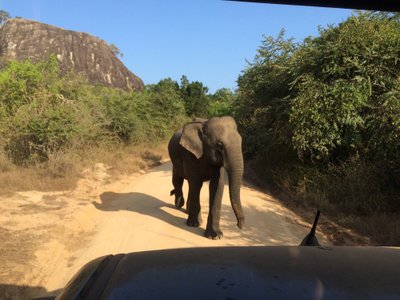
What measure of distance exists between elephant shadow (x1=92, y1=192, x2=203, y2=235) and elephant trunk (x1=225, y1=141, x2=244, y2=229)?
1.10m

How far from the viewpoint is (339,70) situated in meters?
10.9

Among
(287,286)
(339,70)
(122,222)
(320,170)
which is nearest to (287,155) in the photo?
(320,170)

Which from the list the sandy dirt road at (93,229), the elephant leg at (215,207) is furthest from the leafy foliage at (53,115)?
the elephant leg at (215,207)

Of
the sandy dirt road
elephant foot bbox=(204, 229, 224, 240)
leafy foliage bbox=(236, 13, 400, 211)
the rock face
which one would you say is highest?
the rock face

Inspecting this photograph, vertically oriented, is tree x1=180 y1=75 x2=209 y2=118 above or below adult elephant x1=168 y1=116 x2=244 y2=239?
above

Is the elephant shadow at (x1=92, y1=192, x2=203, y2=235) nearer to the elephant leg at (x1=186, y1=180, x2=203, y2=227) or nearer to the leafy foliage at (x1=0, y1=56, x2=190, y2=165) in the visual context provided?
the elephant leg at (x1=186, y1=180, x2=203, y2=227)

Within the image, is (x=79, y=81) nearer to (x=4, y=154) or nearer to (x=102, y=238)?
(x=4, y=154)

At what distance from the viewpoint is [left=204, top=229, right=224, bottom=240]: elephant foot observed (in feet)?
24.4

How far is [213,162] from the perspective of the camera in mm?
7531

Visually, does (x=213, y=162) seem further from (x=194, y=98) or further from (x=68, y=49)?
(x=68, y=49)

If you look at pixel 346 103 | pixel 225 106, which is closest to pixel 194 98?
pixel 225 106

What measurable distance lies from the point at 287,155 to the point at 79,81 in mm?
9609

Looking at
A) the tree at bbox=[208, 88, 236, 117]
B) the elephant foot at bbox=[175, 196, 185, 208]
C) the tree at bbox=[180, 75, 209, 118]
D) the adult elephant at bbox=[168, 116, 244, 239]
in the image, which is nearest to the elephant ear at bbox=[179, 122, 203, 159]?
the adult elephant at bbox=[168, 116, 244, 239]

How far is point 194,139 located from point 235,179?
4.07 ft
